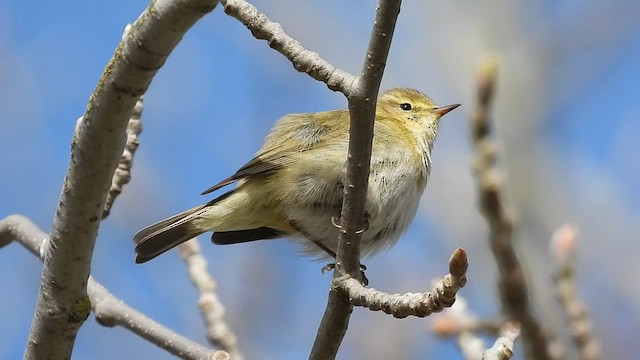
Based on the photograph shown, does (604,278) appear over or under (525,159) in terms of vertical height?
under

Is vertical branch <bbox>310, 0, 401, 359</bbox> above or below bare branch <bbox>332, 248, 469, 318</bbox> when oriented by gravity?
above

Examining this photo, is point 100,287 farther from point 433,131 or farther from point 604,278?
point 604,278

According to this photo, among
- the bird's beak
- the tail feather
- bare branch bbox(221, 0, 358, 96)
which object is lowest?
bare branch bbox(221, 0, 358, 96)

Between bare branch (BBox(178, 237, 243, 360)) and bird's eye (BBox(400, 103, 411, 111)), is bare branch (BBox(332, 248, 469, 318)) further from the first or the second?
bird's eye (BBox(400, 103, 411, 111))

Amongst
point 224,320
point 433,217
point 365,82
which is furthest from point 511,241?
point 433,217

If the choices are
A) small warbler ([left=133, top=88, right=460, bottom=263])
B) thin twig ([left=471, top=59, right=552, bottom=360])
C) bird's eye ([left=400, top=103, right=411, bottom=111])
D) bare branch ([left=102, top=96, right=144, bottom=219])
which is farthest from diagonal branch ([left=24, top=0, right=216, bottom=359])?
bird's eye ([left=400, top=103, right=411, bottom=111])

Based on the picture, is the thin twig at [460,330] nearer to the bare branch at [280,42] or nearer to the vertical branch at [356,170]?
the vertical branch at [356,170]

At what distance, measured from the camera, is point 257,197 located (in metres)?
4.57

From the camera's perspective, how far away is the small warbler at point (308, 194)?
438cm

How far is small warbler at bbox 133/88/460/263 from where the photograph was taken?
4375mm

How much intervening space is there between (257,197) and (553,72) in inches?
208

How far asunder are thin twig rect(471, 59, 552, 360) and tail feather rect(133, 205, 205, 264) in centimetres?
274

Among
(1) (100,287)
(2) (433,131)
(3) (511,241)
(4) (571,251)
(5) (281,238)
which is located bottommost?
(3) (511,241)

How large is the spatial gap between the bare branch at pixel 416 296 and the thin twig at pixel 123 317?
578 millimetres
